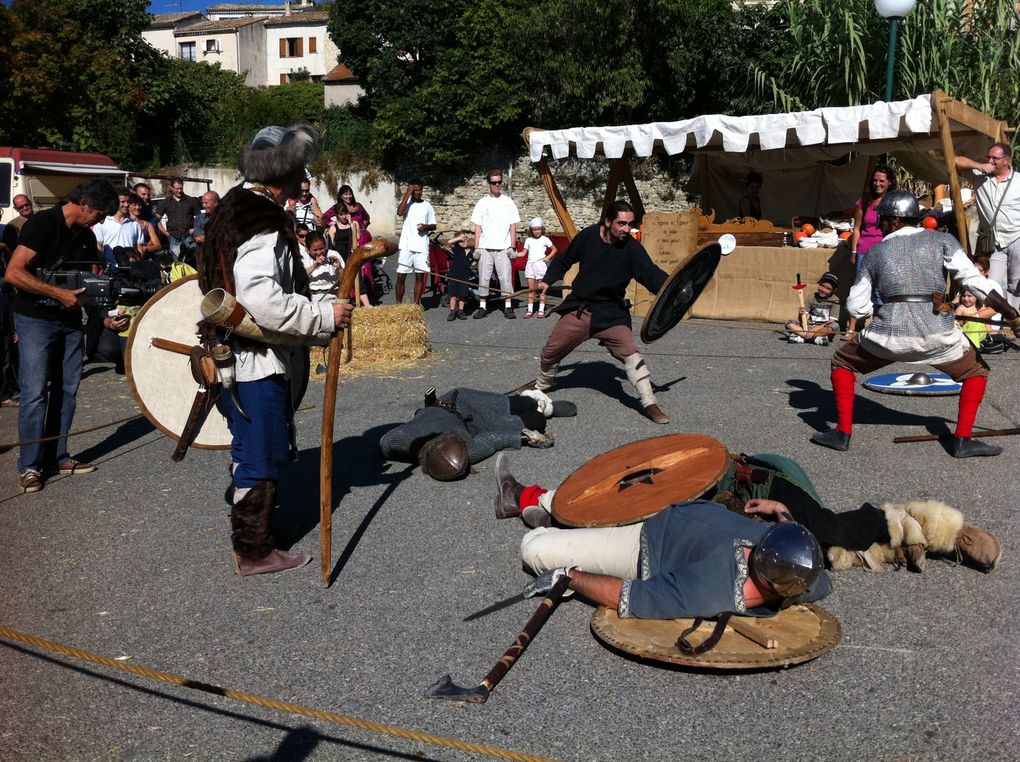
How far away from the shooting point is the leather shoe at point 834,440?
6620 mm

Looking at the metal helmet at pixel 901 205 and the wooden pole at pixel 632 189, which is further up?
the wooden pole at pixel 632 189

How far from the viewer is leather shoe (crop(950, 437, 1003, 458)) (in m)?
6.35

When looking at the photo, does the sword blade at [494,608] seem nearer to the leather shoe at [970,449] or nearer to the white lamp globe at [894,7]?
the leather shoe at [970,449]

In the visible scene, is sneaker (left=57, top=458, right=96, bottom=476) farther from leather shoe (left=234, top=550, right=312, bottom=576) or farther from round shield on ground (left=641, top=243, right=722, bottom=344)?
round shield on ground (left=641, top=243, right=722, bottom=344)

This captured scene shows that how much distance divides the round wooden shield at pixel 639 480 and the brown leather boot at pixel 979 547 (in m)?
1.09

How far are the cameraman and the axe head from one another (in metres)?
3.61

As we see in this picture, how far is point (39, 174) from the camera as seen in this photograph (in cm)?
1878

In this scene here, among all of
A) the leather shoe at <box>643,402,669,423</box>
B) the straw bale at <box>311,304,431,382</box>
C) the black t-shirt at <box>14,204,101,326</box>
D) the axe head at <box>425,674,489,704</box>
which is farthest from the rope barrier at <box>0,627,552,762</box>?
the straw bale at <box>311,304,431,382</box>

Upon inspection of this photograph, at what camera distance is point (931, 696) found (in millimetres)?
3525

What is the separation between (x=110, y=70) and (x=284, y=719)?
36.7 meters

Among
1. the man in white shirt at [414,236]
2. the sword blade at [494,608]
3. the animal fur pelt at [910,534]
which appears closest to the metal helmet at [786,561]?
Result: the animal fur pelt at [910,534]

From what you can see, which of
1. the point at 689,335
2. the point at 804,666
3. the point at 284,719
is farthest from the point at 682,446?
the point at 689,335

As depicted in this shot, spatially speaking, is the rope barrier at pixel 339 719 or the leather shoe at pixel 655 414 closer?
the rope barrier at pixel 339 719

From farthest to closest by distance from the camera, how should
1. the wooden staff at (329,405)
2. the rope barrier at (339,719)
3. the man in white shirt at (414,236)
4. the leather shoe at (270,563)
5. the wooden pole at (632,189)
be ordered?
the wooden pole at (632,189) < the man in white shirt at (414,236) < the leather shoe at (270,563) < the wooden staff at (329,405) < the rope barrier at (339,719)
